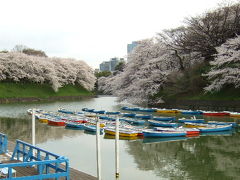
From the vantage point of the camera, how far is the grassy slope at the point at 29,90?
2692 inches

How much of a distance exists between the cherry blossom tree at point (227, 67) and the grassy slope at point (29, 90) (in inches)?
1718

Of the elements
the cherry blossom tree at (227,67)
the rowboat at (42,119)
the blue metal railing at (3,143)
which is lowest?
the rowboat at (42,119)

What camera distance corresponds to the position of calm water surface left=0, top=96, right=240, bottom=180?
15.0 metres

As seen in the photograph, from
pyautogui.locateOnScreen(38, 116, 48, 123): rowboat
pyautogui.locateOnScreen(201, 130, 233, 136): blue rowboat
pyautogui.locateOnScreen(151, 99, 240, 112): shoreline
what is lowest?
pyautogui.locateOnScreen(201, 130, 233, 136): blue rowboat

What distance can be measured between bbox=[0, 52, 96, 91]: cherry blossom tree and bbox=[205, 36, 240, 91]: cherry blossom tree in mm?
47454

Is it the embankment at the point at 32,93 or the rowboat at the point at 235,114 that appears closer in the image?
the rowboat at the point at 235,114

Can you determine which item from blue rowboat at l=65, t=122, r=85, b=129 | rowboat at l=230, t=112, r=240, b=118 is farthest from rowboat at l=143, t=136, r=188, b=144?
rowboat at l=230, t=112, r=240, b=118

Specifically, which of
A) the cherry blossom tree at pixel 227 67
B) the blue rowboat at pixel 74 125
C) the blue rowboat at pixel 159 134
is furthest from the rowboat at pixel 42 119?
the cherry blossom tree at pixel 227 67

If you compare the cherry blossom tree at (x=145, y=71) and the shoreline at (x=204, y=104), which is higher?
the cherry blossom tree at (x=145, y=71)

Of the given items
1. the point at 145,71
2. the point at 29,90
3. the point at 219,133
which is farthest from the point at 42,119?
the point at 29,90

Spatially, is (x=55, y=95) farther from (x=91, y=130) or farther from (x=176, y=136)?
(x=176, y=136)

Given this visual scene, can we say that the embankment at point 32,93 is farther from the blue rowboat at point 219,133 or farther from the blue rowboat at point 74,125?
the blue rowboat at point 219,133

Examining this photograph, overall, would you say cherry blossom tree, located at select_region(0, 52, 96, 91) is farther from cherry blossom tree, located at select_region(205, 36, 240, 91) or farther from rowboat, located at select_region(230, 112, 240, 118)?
rowboat, located at select_region(230, 112, 240, 118)

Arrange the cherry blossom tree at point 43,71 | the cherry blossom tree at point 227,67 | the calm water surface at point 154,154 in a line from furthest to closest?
the cherry blossom tree at point 43,71, the cherry blossom tree at point 227,67, the calm water surface at point 154,154
